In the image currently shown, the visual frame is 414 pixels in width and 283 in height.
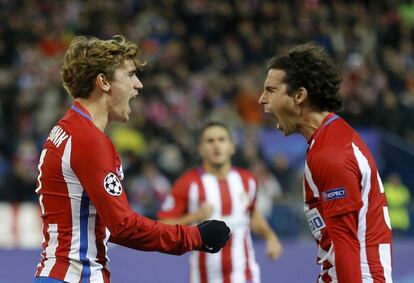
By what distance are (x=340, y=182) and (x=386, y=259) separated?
471 millimetres

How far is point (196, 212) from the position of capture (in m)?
7.65

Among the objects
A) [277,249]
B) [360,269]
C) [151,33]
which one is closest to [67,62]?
[360,269]

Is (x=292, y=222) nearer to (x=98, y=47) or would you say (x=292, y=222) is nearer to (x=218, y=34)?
(x=218, y=34)

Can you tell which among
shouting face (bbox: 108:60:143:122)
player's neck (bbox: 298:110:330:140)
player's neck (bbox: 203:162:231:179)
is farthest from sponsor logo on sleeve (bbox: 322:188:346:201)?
player's neck (bbox: 203:162:231:179)

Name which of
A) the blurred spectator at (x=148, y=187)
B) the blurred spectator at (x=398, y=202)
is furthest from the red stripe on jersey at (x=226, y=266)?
the blurred spectator at (x=398, y=202)

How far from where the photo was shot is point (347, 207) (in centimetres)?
Answer: 427

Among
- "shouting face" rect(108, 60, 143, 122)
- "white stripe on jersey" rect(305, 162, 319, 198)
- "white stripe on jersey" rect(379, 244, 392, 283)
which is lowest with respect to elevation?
"white stripe on jersey" rect(379, 244, 392, 283)

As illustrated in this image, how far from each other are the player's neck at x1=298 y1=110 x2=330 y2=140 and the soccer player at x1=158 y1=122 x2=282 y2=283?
282 centimetres

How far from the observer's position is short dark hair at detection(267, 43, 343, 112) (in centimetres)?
460

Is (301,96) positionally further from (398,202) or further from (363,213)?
(398,202)

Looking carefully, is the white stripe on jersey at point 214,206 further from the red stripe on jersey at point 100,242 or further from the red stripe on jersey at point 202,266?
the red stripe on jersey at point 100,242

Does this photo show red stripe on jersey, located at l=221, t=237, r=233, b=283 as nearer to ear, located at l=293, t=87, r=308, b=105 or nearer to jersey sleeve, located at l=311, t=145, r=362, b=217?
ear, located at l=293, t=87, r=308, b=105

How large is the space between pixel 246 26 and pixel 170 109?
10.3 ft

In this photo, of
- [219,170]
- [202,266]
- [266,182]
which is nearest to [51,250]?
[202,266]
